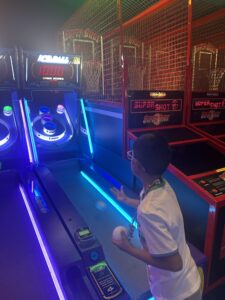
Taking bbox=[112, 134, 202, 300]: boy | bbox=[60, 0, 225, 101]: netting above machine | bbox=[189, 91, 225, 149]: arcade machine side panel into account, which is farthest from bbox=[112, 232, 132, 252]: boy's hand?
bbox=[60, 0, 225, 101]: netting above machine

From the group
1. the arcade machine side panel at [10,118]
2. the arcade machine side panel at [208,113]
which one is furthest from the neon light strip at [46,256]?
the arcade machine side panel at [208,113]

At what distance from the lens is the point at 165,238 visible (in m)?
0.84

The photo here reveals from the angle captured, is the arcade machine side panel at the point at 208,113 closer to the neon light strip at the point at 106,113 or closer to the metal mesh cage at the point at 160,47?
the metal mesh cage at the point at 160,47

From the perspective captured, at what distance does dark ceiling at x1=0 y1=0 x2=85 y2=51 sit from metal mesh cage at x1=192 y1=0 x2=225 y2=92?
7.49 ft

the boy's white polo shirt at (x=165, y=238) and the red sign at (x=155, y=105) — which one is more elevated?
the red sign at (x=155, y=105)

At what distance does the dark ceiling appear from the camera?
391cm

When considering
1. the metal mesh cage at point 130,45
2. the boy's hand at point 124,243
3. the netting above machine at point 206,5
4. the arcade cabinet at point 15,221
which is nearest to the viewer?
the boy's hand at point 124,243

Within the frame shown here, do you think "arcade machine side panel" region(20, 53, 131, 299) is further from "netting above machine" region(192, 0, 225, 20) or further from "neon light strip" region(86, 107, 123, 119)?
"netting above machine" region(192, 0, 225, 20)

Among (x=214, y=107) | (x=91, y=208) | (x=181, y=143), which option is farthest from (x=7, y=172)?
(x=214, y=107)

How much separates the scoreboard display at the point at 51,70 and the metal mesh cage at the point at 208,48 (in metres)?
1.95

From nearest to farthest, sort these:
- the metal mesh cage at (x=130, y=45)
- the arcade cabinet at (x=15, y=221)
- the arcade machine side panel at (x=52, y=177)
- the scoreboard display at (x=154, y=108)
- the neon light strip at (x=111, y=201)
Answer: the arcade machine side panel at (x=52, y=177) → the arcade cabinet at (x=15, y=221) → the neon light strip at (x=111, y=201) → the scoreboard display at (x=154, y=108) → the metal mesh cage at (x=130, y=45)

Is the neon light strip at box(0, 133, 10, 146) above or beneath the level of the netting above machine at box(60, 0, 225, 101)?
beneath

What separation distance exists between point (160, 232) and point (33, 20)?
4.47 m

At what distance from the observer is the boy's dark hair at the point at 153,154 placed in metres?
0.93
